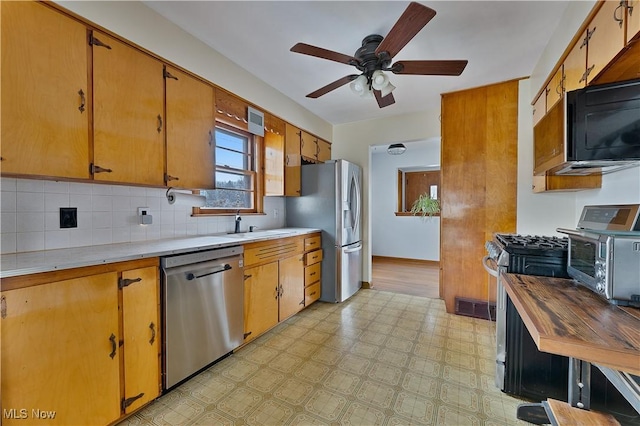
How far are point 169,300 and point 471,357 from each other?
92.8 inches

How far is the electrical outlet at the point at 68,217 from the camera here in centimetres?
163

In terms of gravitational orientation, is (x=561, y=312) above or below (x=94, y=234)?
below

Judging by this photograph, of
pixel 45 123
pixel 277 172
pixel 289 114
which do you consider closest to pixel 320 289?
pixel 277 172

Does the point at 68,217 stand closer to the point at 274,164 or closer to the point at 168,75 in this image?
the point at 168,75

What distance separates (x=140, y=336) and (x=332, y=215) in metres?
2.30

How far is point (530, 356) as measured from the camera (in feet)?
5.44

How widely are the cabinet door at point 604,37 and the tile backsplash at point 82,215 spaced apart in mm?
2930

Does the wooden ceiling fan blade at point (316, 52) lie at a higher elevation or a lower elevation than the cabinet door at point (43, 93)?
higher

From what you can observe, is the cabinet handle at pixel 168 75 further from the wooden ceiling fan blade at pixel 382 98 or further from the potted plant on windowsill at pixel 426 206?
the potted plant on windowsill at pixel 426 206

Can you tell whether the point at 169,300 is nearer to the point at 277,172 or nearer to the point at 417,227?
the point at 277,172

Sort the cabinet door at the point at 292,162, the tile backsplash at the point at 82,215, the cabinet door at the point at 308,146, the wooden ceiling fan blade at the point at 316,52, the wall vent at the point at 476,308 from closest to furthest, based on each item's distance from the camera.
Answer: the tile backsplash at the point at 82,215 → the wooden ceiling fan blade at the point at 316,52 → the wall vent at the point at 476,308 → the cabinet door at the point at 292,162 → the cabinet door at the point at 308,146

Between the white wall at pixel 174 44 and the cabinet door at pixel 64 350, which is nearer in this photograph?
the cabinet door at pixel 64 350

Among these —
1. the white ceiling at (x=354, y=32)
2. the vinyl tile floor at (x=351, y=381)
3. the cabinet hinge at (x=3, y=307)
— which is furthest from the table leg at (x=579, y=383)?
the cabinet hinge at (x=3, y=307)

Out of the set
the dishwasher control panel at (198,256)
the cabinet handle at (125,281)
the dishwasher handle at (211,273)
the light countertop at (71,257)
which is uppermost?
the light countertop at (71,257)
